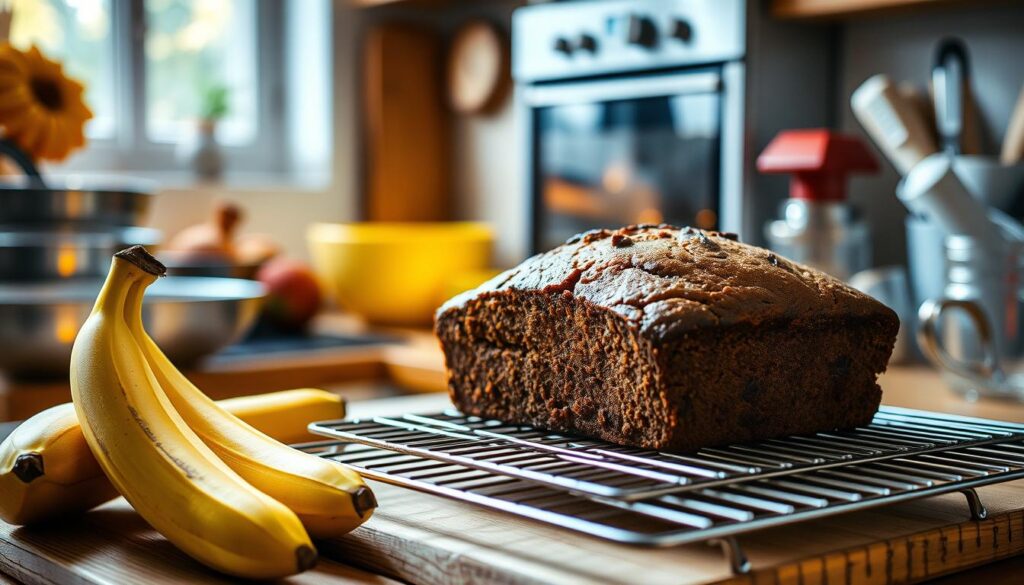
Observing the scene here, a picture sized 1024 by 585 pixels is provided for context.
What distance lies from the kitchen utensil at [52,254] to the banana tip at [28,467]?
3.25ft

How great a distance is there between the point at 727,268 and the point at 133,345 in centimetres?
47

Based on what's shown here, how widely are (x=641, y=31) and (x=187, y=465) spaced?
1.62m

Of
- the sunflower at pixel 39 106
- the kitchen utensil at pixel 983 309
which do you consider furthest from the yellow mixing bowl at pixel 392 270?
the kitchen utensil at pixel 983 309

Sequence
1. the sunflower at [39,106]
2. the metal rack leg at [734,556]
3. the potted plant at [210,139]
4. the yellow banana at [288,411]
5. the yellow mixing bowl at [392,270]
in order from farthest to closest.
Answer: the potted plant at [210,139]
the yellow mixing bowl at [392,270]
the sunflower at [39,106]
the yellow banana at [288,411]
the metal rack leg at [734,556]

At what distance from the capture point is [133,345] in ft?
2.64

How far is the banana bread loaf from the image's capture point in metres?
0.88

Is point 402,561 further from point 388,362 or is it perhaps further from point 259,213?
point 259,213

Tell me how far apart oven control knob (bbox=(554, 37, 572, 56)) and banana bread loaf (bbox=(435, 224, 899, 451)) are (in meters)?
1.34

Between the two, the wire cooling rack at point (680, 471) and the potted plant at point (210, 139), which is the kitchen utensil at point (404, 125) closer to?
the potted plant at point (210, 139)

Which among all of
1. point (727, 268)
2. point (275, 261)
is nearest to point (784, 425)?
point (727, 268)

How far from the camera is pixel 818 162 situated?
70.8 inches

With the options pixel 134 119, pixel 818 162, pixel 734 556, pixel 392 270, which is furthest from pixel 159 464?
pixel 134 119

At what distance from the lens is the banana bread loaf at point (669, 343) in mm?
881

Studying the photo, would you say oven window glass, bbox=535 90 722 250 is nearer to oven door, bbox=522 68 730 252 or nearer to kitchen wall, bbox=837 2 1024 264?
oven door, bbox=522 68 730 252
